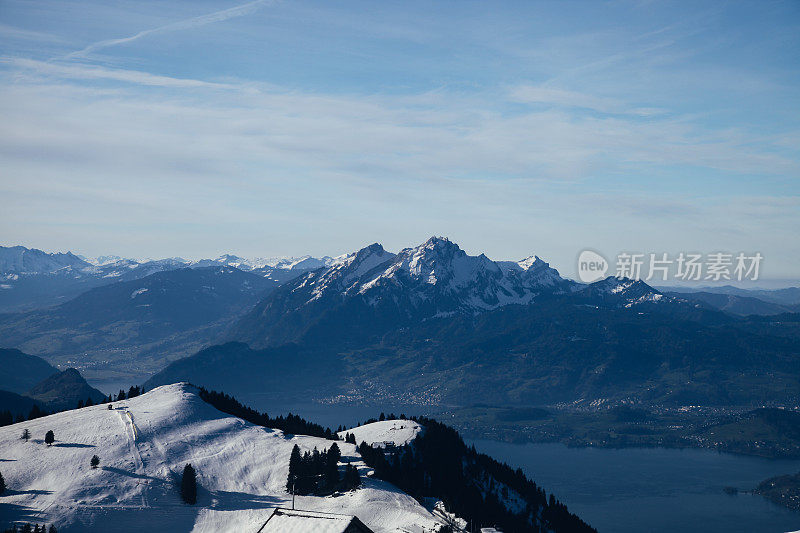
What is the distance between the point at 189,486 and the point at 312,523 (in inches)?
2087

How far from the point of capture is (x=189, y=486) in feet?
474

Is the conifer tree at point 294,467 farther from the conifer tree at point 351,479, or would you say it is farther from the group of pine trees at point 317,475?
the conifer tree at point 351,479

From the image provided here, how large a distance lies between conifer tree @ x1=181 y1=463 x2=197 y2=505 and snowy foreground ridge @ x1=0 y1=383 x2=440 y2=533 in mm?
A: 1668

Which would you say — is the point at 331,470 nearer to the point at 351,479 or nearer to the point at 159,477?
the point at 351,479

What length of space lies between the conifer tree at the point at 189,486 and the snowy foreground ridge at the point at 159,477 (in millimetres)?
1668

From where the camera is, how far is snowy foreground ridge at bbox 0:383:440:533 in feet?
435

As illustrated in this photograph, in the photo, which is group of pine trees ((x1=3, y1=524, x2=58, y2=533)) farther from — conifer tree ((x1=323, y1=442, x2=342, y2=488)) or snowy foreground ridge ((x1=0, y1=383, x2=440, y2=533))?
conifer tree ((x1=323, y1=442, x2=342, y2=488))

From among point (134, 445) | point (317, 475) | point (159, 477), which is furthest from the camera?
point (134, 445)

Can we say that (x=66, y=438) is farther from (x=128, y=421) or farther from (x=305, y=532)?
(x=305, y=532)

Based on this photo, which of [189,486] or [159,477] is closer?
[189,486]

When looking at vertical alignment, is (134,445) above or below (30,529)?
above

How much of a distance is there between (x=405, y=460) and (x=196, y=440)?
177 feet

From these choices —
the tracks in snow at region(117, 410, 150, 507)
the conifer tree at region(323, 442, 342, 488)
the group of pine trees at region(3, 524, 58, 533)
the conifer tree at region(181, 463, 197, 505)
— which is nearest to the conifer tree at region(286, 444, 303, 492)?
the conifer tree at region(323, 442, 342, 488)

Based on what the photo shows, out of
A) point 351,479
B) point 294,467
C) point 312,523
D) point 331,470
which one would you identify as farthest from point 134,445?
point 312,523
